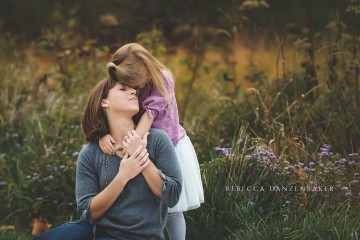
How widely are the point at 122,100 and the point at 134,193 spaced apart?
522mm

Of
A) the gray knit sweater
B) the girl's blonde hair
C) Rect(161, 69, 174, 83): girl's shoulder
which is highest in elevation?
the girl's blonde hair

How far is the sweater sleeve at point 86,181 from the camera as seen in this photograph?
3.57 metres

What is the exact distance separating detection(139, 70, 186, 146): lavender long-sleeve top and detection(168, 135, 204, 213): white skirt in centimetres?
8

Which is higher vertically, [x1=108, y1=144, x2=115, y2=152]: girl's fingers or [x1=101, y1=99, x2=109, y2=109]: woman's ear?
[x1=101, y1=99, x2=109, y2=109]: woman's ear

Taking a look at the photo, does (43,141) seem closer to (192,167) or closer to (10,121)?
(10,121)

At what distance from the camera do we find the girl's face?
3.61 metres

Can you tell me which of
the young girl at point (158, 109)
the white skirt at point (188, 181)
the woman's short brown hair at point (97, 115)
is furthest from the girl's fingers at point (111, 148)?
the white skirt at point (188, 181)

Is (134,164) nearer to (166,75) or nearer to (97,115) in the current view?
(97,115)

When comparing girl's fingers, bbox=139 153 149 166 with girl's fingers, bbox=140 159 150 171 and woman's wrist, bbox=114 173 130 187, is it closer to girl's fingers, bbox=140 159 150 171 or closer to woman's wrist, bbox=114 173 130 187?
girl's fingers, bbox=140 159 150 171

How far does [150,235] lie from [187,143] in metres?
0.83

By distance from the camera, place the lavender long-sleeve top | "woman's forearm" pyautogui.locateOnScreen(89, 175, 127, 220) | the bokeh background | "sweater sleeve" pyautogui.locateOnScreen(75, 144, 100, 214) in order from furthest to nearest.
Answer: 1. the bokeh background
2. the lavender long-sleeve top
3. "sweater sleeve" pyautogui.locateOnScreen(75, 144, 100, 214)
4. "woman's forearm" pyautogui.locateOnScreen(89, 175, 127, 220)

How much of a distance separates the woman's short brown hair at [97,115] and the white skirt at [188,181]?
1.93 feet

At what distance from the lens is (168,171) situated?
3549 millimetres

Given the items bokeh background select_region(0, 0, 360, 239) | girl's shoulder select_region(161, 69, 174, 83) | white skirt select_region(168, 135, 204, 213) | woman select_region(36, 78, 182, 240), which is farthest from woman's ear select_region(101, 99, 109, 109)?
bokeh background select_region(0, 0, 360, 239)
